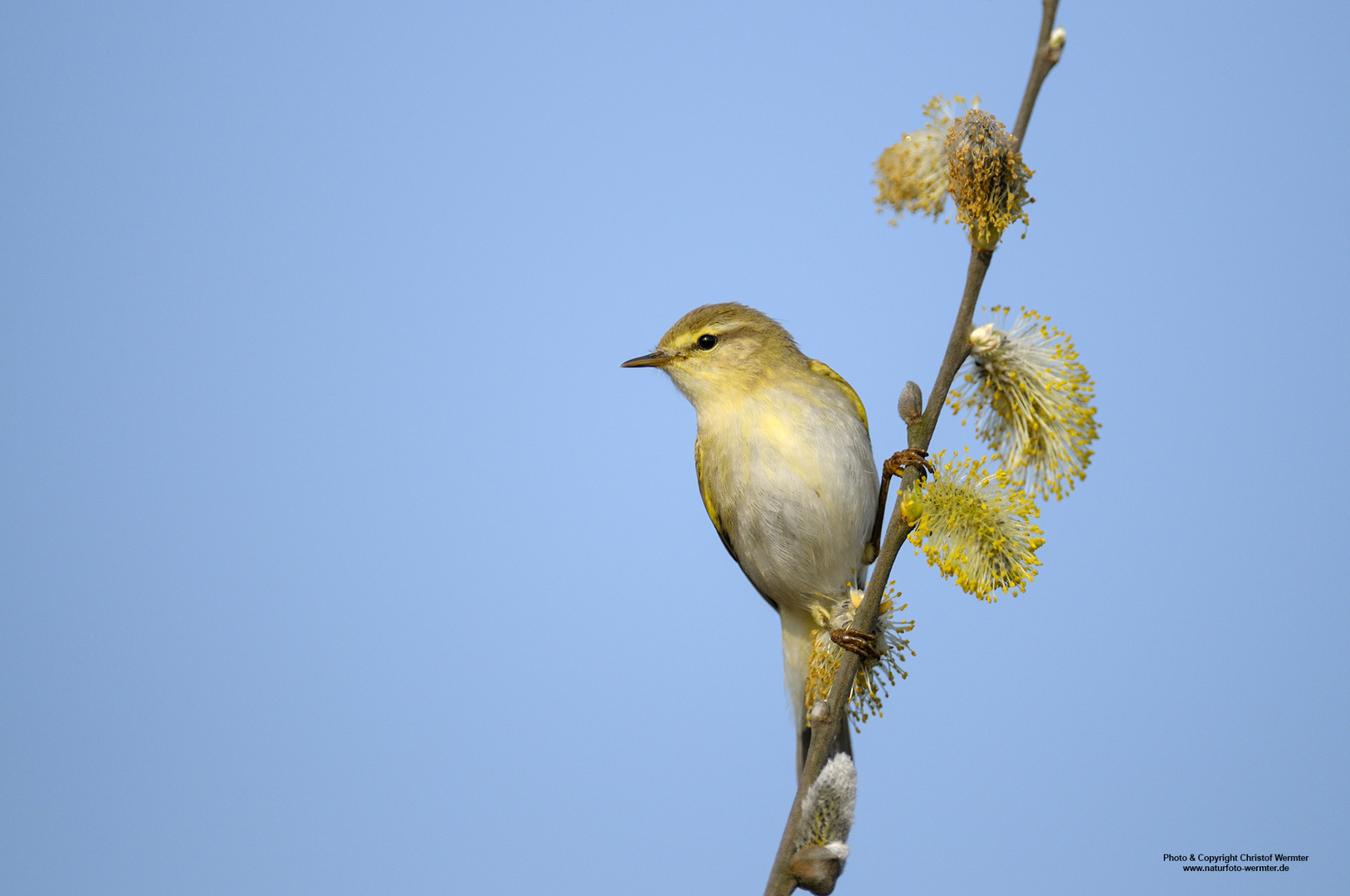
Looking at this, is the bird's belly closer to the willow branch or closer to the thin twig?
the thin twig

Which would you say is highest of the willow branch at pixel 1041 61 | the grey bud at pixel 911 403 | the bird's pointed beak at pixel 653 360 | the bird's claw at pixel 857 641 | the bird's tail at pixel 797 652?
the willow branch at pixel 1041 61

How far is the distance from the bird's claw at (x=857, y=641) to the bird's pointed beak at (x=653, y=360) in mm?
1058

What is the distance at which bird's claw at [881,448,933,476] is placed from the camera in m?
2.04

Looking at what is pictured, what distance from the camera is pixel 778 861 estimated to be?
1.96 metres

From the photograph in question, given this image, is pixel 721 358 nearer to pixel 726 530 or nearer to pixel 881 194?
pixel 726 530

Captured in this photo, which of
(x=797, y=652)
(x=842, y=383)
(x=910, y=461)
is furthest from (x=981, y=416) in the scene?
(x=797, y=652)

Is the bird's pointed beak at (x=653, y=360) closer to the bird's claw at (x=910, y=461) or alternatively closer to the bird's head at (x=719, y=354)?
the bird's head at (x=719, y=354)

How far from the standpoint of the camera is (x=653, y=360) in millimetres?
2941

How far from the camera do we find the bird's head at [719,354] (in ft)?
9.66

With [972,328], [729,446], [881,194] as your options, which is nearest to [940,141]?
[881,194]

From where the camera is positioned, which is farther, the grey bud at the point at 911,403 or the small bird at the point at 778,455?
the small bird at the point at 778,455

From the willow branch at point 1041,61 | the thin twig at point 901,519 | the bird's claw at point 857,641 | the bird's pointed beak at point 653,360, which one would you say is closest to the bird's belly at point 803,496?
the bird's pointed beak at point 653,360

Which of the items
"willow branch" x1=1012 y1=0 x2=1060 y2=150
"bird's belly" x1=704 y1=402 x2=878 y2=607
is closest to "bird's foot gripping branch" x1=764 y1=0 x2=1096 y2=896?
"willow branch" x1=1012 y1=0 x2=1060 y2=150

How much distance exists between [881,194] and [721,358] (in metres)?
0.96
